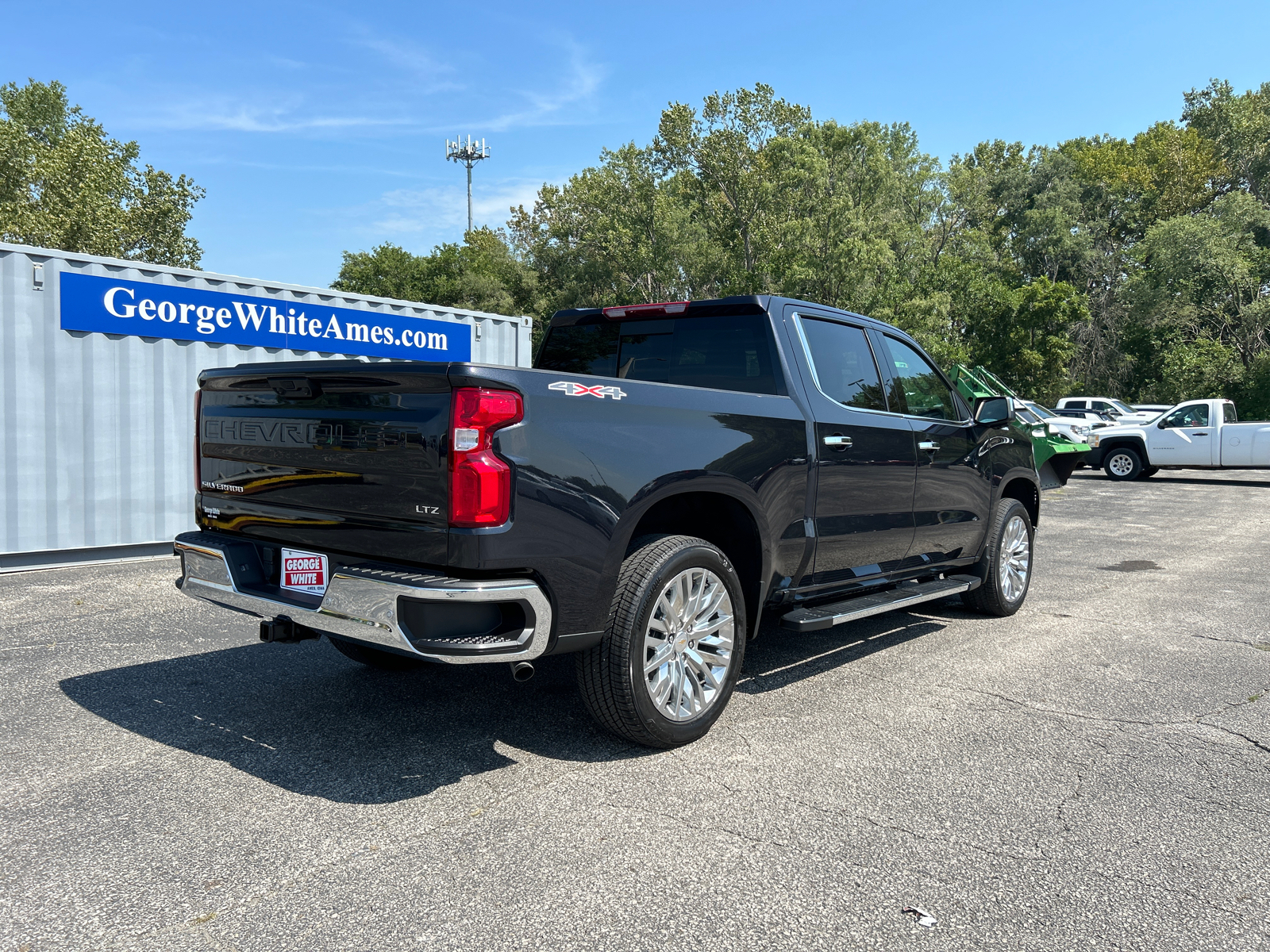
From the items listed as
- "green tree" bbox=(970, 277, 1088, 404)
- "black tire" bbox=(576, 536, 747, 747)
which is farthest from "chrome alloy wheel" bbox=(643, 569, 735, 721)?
"green tree" bbox=(970, 277, 1088, 404)

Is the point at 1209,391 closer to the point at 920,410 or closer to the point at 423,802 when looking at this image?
the point at 920,410

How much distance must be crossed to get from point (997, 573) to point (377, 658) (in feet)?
13.9

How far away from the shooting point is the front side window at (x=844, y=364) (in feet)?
16.5

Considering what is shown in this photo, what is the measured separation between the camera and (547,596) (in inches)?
135

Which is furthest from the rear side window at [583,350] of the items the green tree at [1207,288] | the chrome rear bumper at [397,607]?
the green tree at [1207,288]

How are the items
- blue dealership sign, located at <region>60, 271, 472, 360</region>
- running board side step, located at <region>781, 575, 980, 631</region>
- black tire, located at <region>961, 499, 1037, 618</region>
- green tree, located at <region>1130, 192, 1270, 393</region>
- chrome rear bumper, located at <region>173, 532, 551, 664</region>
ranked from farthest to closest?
green tree, located at <region>1130, 192, 1270, 393</region>, blue dealership sign, located at <region>60, 271, 472, 360</region>, black tire, located at <region>961, 499, 1037, 618</region>, running board side step, located at <region>781, 575, 980, 631</region>, chrome rear bumper, located at <region>173, 532, 551, 664</region>

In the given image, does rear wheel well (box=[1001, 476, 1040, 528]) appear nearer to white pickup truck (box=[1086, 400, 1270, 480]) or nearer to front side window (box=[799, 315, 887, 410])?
front side window (box=[799, 315, 887, 410])

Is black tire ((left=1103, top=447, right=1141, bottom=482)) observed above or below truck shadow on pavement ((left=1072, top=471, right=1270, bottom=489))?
above

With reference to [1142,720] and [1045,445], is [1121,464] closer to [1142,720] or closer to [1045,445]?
[1045,445]

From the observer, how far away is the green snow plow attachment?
11898 mm

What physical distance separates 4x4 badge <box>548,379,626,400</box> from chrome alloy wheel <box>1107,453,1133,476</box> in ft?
68.5

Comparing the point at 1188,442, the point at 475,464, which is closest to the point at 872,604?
the point at 475,464

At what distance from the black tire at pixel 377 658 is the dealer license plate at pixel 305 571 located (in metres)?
1.30

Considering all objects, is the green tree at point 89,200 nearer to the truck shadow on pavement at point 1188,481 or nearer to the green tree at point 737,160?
the green tree at point 737,160
